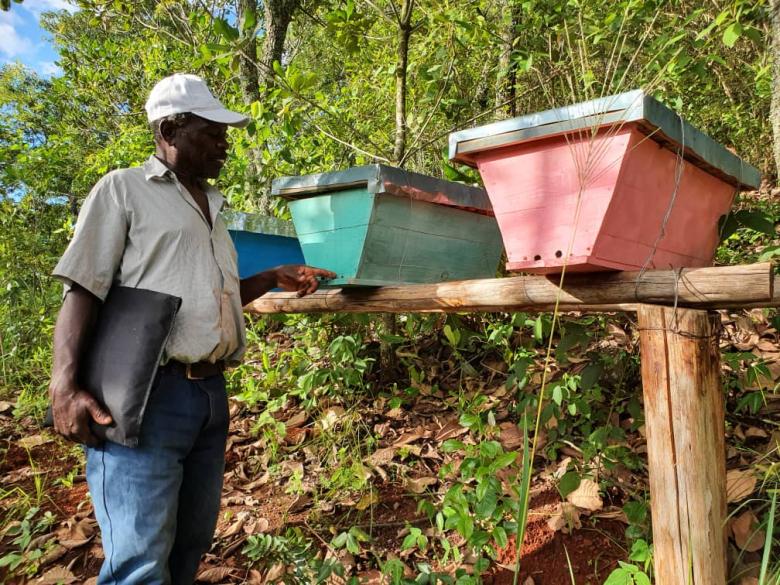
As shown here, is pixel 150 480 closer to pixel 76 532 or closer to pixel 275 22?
pixel 76 532

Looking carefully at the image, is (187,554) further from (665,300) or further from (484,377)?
(484,377)

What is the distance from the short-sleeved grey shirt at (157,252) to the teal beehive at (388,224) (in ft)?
1.82

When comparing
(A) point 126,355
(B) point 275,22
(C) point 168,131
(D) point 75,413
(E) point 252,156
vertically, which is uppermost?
(B) point 275,22

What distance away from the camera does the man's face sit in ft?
5.56

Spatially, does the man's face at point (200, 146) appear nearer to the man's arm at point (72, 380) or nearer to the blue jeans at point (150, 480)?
the man's arm at point (72, 380)

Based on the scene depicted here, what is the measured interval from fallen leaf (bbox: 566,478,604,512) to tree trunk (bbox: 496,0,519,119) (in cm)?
224

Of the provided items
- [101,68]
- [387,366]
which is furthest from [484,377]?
[101,68]

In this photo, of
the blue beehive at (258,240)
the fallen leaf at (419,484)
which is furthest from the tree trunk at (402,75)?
the fallen leaf at (419,484)

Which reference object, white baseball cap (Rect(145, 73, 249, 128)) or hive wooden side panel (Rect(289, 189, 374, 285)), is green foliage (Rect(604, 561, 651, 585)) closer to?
hive wooden side panel (Rect(289, 189, 374, 285))

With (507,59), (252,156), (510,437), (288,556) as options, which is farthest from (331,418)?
(507,59)

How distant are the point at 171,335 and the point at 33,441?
339 centimetres

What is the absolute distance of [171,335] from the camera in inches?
61.9

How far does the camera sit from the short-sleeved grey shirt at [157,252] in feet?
4.98

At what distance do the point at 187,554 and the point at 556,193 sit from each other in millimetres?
1570
